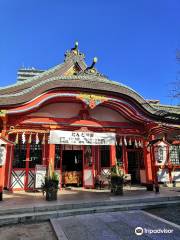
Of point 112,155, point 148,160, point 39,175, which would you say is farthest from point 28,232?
point 148,160

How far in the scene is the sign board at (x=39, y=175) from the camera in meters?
11.3

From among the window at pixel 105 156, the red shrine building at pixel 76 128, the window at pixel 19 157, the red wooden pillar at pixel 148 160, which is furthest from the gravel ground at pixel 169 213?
the window at pixel 19 157

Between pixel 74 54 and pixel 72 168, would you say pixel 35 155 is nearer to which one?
pixel 72 168

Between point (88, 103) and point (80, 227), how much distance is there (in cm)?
616

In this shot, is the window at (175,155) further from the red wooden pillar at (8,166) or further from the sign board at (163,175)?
the red wooden pillar at (8,166)

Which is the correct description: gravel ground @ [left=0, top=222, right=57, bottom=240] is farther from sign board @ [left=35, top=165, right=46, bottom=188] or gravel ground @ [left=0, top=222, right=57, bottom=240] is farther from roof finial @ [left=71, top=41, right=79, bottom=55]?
roof finial @ [left=71, top=41, right=79, bottom=55]

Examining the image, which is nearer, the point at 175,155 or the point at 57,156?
the point at 57,156

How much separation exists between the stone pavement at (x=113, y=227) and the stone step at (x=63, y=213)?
26cm

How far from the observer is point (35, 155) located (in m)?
12.0

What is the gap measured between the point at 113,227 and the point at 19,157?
738cm

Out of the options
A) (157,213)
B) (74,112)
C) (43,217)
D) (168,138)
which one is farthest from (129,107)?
(43,217)

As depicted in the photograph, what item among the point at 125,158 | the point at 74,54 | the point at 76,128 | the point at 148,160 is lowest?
the point at 148,160

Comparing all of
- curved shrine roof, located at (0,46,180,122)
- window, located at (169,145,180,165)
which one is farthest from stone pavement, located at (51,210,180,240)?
window, located at (169,145,180,165)

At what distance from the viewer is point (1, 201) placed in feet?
28.5
